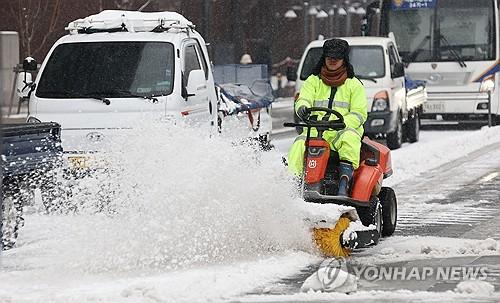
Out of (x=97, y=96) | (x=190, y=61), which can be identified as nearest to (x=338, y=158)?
(x=97, y=96)

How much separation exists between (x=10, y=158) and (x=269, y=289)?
10.3ft

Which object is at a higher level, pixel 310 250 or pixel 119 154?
pixel 119 154

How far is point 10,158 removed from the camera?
10578mm

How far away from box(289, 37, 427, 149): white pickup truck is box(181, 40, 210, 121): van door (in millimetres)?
7150

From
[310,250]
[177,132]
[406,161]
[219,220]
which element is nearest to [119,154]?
[177,132]

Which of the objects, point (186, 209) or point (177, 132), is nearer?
point (186, 209)

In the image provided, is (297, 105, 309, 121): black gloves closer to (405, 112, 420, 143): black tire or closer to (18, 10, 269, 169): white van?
(18, 10, 269, 169): white van

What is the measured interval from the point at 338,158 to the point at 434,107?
17.1 meters

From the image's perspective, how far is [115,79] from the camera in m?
13.7

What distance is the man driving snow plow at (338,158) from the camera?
984 cm

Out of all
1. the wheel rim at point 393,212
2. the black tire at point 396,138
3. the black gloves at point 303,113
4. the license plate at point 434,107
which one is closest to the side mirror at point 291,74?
the black tire at point 396,138

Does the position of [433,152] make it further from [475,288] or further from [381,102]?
[475,288]

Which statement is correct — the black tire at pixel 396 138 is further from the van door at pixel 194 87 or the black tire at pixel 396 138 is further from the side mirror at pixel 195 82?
the side mirror at pixel 195 82

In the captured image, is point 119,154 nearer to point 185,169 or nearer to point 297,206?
point 185,169
